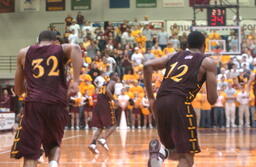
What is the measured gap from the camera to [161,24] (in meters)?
34.1

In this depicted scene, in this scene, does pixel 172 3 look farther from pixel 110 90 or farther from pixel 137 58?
pixel 110 90

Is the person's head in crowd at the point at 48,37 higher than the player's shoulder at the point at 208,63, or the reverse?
the person's head in crowd at the point at 48,37

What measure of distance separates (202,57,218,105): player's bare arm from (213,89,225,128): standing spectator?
16.1m

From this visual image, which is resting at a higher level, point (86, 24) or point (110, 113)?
point (86, 24)

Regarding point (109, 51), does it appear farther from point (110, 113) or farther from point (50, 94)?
point (50, 94)

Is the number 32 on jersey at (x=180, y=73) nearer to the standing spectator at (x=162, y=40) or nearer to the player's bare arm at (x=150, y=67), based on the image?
the player's bare arm at (x=150, y=67)

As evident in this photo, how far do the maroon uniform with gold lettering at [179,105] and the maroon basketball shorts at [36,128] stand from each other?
3.90 ft

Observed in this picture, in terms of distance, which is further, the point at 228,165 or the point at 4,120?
the point at 4,120

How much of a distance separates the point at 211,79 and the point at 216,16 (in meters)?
16.8

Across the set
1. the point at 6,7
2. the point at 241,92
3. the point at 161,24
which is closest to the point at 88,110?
the point at 241,92

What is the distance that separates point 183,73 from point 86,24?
81.3 ft

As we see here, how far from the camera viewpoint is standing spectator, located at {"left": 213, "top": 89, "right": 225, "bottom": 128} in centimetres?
2233

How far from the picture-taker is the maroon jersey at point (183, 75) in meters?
6.43

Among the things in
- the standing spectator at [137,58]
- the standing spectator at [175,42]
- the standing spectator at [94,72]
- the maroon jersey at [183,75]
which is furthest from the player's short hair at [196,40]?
the standing spectator at [175,42]
